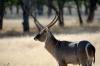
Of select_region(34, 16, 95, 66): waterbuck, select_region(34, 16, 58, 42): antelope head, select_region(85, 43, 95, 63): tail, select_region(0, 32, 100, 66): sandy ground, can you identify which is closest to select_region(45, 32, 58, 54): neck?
select_region(34, 16, 95, 66): waterbuck

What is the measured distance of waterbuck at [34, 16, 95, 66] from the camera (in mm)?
10875

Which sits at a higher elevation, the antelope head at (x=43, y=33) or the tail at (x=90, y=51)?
the antelope head at (x=43, y=33)

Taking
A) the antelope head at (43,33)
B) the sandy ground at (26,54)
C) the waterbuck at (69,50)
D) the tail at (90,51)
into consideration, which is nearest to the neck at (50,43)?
the waterbuck at (69,50)

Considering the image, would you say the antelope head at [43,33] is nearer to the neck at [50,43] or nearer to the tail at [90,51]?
the neck at [50,43]

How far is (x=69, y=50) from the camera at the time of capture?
11.3 meters

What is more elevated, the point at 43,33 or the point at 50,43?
the point at 43,33

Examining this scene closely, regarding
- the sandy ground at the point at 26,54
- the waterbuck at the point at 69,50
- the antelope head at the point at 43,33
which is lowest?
the sandy ground at the point at 26,54

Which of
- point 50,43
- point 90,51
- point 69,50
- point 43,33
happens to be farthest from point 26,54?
point 90,51

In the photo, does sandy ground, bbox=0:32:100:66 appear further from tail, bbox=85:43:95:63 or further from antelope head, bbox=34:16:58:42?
tail, bbox=85:43:95:63

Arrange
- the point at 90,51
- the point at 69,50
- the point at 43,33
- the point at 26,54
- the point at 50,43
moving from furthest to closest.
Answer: the point at 26,54 → the point at 50,43 → the point at 43,33 → the point at 69,50 → the point at 90,51

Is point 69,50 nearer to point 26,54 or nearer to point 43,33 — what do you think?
point 43,33

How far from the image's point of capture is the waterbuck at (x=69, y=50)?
10.9 metres

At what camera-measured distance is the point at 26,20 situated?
36344 mm

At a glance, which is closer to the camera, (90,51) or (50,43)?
(90,51)
